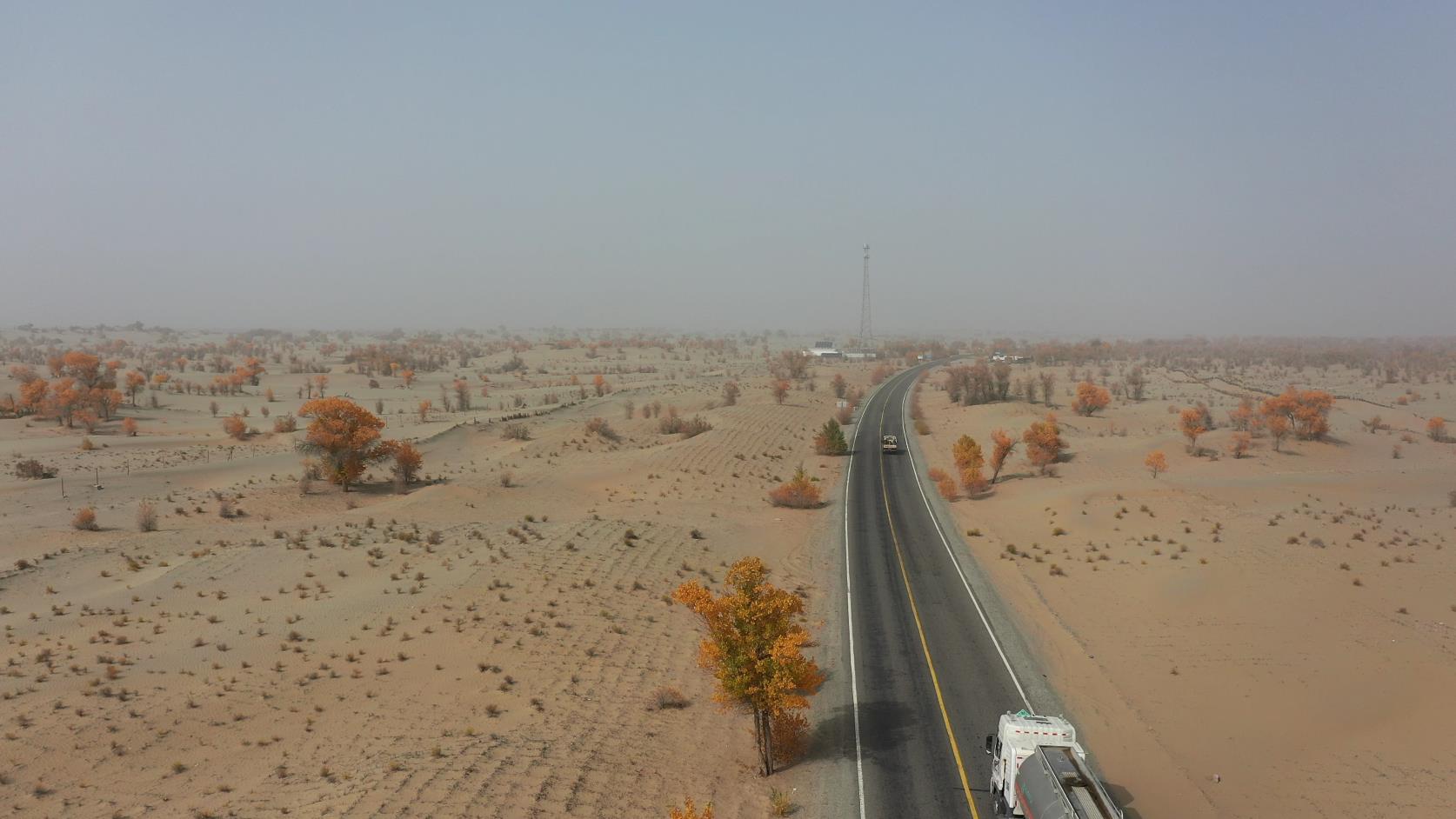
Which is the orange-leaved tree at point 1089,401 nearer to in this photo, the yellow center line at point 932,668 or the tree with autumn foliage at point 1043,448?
the tree with autumn foliage at point 1043,448

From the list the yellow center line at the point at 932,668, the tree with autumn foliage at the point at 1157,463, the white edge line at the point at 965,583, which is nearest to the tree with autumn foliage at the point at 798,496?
the yellow center line at the point at 932,668

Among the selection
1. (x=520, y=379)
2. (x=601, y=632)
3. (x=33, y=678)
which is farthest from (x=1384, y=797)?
(x=520, y=379)

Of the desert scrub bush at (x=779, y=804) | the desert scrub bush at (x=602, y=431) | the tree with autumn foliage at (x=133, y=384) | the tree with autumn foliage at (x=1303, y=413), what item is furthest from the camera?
the tree with autumn foliage at (x=133, y=384)

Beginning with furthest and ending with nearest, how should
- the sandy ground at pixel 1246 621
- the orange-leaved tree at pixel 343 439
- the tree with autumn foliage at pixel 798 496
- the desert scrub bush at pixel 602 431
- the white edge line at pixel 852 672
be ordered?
the desert scrub bush at pixel 602 431
the tree with autumn foliage at pixel 798 496
the orange-leaved tree at pixel 343 439
the white edge line at pixel 852 672
the sandy ground at pixel 1246 621

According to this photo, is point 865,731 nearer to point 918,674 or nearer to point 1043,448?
point 918,674

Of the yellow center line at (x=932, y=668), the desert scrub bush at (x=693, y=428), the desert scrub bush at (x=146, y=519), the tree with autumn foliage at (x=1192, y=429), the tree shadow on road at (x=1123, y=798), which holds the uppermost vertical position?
the tree with autumn foliage at (x=1192, y=429)

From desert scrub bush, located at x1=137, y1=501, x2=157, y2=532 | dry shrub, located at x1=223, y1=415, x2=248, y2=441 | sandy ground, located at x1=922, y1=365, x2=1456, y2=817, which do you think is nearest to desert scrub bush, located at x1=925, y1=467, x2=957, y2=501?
sandy ground, located at x1=922, y1=365, x2=1456, y2=817

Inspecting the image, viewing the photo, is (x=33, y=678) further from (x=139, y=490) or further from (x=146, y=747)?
(x=139, y=490)

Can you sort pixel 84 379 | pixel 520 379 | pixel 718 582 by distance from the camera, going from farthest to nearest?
pixel 520 379, pixel 84 379, pixel 718 582
